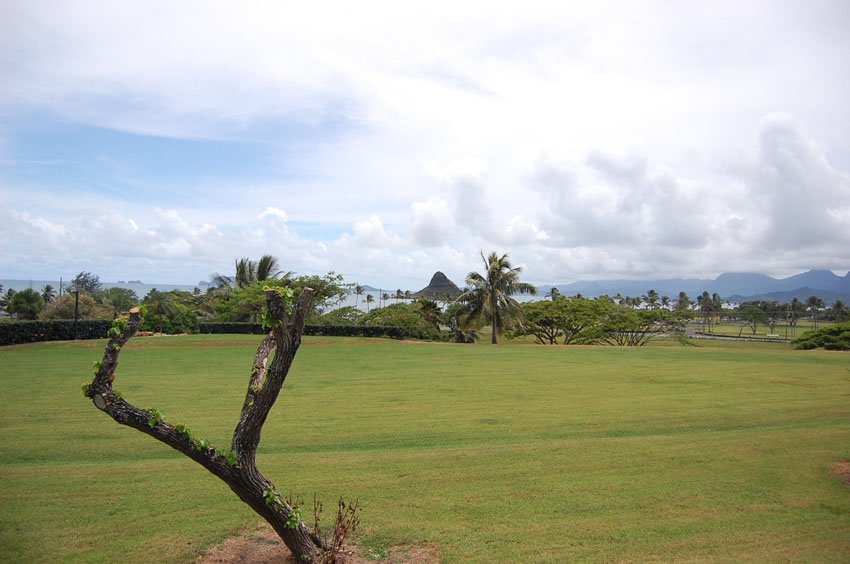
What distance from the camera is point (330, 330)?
37.2 metres

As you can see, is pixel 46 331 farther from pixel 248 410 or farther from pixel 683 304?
pixel 683 304

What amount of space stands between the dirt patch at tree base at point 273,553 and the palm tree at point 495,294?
3404 cm

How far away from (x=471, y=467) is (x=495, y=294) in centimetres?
3176

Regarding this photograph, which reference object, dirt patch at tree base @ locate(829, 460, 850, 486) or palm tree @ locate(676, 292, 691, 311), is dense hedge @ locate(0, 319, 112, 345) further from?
palm tree @ locate(676, 292, 691, 311)

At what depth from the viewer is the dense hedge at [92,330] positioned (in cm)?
2694

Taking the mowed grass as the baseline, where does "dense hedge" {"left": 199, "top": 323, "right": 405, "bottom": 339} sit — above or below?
above

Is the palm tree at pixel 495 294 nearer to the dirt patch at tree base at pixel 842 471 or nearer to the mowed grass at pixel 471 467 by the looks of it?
the mowed grass at pixel 471 467

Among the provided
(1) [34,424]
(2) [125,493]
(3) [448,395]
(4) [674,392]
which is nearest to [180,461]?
(2) [125,493]

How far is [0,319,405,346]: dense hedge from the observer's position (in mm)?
26938

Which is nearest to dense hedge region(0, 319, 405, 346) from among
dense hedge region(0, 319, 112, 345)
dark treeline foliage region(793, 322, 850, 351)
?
dense hedge region(0, 319, 112, 345)

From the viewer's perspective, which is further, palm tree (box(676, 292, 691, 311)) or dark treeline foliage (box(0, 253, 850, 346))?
palm tree (box(676, 292, 691, 311))

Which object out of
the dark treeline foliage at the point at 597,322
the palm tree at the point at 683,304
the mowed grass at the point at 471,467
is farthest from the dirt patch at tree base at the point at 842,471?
the palm tree at the point at 683,304

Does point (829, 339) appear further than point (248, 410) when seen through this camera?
Yes

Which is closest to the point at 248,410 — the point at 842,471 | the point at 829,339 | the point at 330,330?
the point at 842,471
